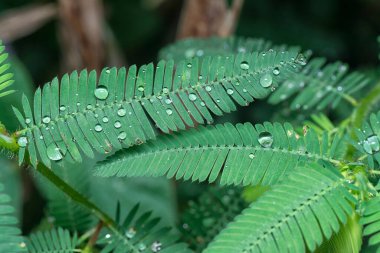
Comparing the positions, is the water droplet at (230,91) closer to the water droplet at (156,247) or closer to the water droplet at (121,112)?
the water droplet at (121,112)

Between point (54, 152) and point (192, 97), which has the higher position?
point (192, 97)

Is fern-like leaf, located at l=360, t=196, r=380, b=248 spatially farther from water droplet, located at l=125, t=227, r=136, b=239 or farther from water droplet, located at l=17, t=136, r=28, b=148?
water droplet, located at l=17, t=136, r=28, b=148

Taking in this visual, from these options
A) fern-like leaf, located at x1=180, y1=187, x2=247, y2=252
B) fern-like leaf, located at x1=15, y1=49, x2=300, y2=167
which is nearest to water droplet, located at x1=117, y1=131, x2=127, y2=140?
fern-like leaf, located at x1=15, y1=49, x2=300, y2=167

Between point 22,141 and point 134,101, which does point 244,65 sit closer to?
point 134,101

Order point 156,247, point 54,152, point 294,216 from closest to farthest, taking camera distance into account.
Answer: point 294,216 < point 54,152 < point 156,247

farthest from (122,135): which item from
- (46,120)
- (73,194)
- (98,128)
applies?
(73,194)

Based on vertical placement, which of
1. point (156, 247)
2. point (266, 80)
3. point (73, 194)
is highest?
point (266, 80)

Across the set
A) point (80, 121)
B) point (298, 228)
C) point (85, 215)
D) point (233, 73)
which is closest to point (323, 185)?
point (298, 228)

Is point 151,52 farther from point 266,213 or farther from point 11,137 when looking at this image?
point 266,213
